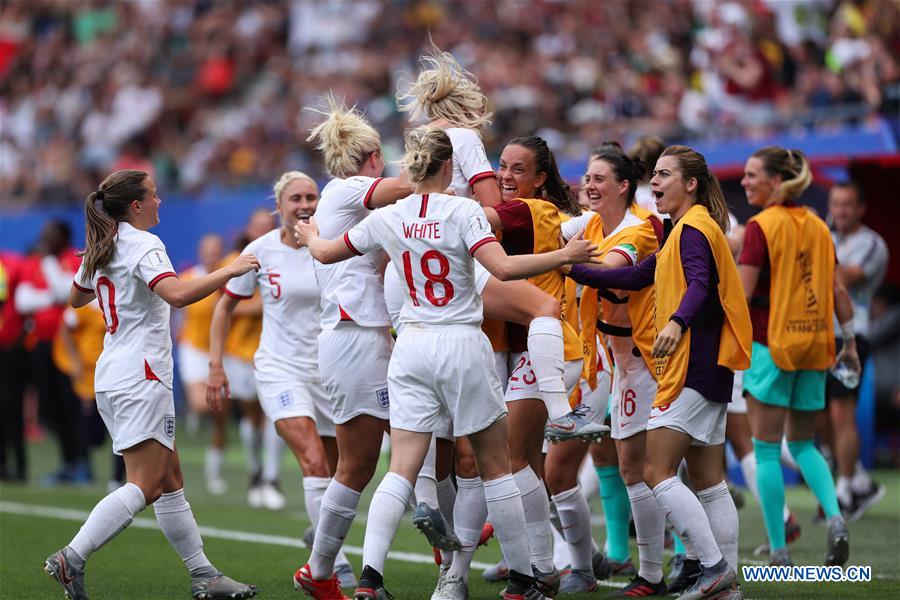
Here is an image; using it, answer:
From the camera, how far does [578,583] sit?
730cm

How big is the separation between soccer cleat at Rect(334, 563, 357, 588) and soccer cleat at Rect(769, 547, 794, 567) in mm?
2302

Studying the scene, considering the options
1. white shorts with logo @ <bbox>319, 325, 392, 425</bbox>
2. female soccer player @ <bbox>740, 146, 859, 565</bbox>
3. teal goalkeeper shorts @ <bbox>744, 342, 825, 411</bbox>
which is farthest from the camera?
teal goalkeeper shorts @ <bbox>744, 342, 825, 411</bbox>

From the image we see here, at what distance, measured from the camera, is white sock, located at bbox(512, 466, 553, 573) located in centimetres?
664

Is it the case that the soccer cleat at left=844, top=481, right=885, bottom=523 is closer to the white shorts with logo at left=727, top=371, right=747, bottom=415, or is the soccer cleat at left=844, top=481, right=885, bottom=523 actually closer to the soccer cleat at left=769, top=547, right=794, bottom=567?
the white shorts with logo at left=727, top=371, right=747, bottom=415

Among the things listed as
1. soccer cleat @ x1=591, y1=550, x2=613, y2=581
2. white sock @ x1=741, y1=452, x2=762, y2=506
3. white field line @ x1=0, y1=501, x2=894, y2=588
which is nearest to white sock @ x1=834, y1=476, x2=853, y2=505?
white sock @ x1=741, y1=452, x2=762, y2=506

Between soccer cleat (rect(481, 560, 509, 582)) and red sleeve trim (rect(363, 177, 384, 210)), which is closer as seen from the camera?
red sleeve trim (rect(363, 177, 384, 210))

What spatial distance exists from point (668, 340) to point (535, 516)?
1120 millimetres

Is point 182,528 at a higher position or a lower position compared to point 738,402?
lower

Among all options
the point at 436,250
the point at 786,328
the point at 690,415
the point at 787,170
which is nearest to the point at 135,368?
the point at 436,250

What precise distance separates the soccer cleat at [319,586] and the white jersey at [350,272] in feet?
3.95

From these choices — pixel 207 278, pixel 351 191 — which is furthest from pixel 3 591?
pixel 351 191

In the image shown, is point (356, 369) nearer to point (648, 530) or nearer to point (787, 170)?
point (648, 530)

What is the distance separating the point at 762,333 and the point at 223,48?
1945 centimetres

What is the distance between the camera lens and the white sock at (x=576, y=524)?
24.1 feet
